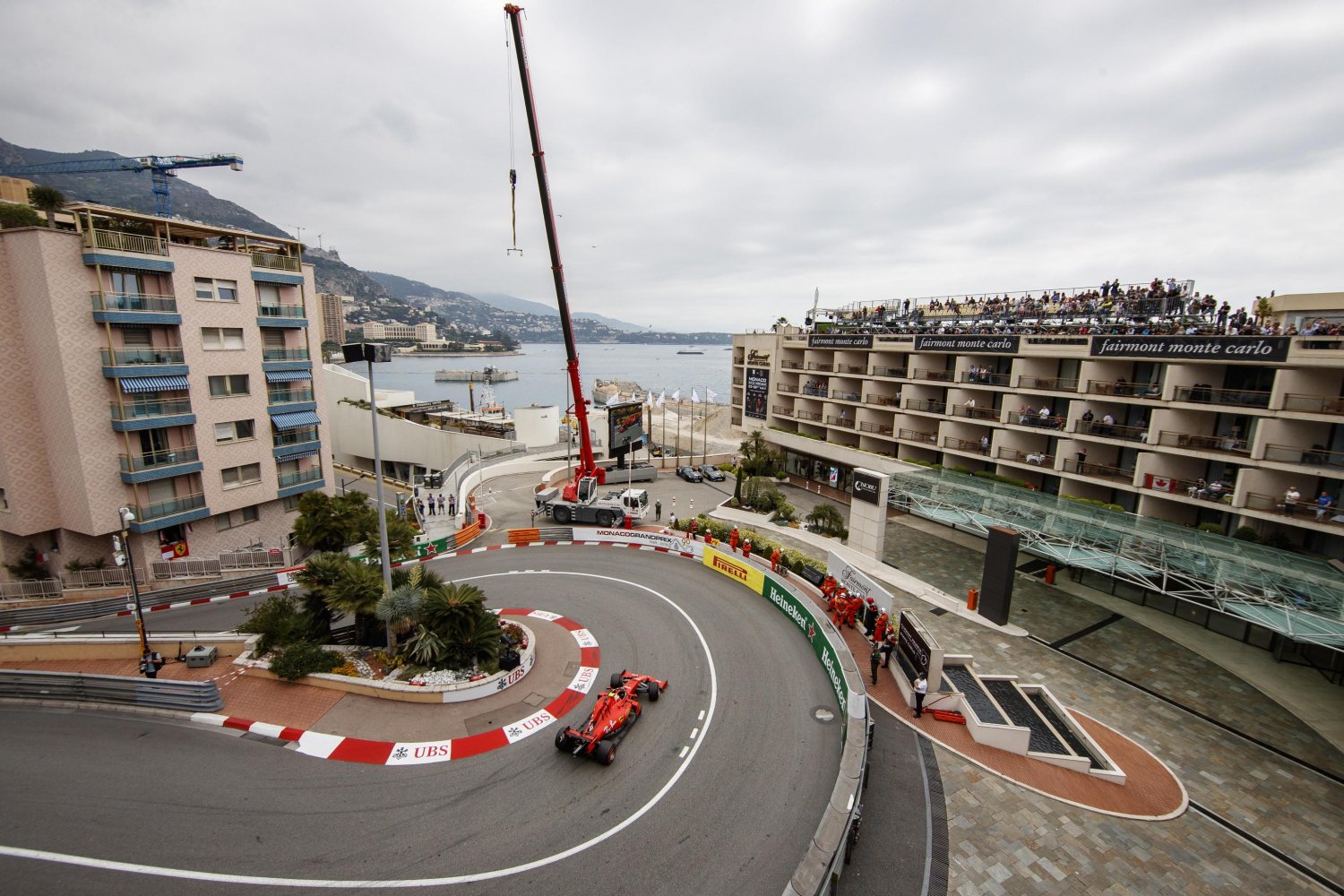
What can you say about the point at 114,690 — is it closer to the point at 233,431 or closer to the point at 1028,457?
the point at 233,431

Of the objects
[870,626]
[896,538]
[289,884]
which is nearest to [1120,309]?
[896,538]

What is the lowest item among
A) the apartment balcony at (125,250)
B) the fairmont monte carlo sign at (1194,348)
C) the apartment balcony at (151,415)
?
the apartment balcony at (151,415)

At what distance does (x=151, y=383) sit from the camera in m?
26.1

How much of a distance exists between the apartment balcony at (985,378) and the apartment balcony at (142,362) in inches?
1845

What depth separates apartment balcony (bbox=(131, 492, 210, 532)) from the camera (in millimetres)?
26438

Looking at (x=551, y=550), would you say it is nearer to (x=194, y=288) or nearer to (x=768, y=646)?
(x=768, y=646)

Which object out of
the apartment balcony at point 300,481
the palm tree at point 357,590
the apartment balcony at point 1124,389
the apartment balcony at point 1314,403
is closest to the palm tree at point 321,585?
the palm tree at point 357,590

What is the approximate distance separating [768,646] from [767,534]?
15181mm

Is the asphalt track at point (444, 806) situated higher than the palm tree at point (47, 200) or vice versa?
the palm tree at point (47, 200)

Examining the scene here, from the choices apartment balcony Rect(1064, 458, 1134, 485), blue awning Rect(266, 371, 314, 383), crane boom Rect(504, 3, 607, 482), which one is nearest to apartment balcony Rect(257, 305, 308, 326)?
blue awning Rect(266, 371, 314, 383)

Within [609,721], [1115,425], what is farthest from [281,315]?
[1115,425]

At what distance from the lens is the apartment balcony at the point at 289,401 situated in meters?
31.7

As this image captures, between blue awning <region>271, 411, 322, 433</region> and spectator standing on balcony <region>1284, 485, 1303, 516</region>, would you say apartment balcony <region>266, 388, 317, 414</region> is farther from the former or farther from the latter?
spectator standing on balcony <region>1284, 485, 1303, 516</region>

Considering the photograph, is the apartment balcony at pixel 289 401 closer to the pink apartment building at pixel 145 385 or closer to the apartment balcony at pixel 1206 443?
the pink apartment building at pixel 145 385
